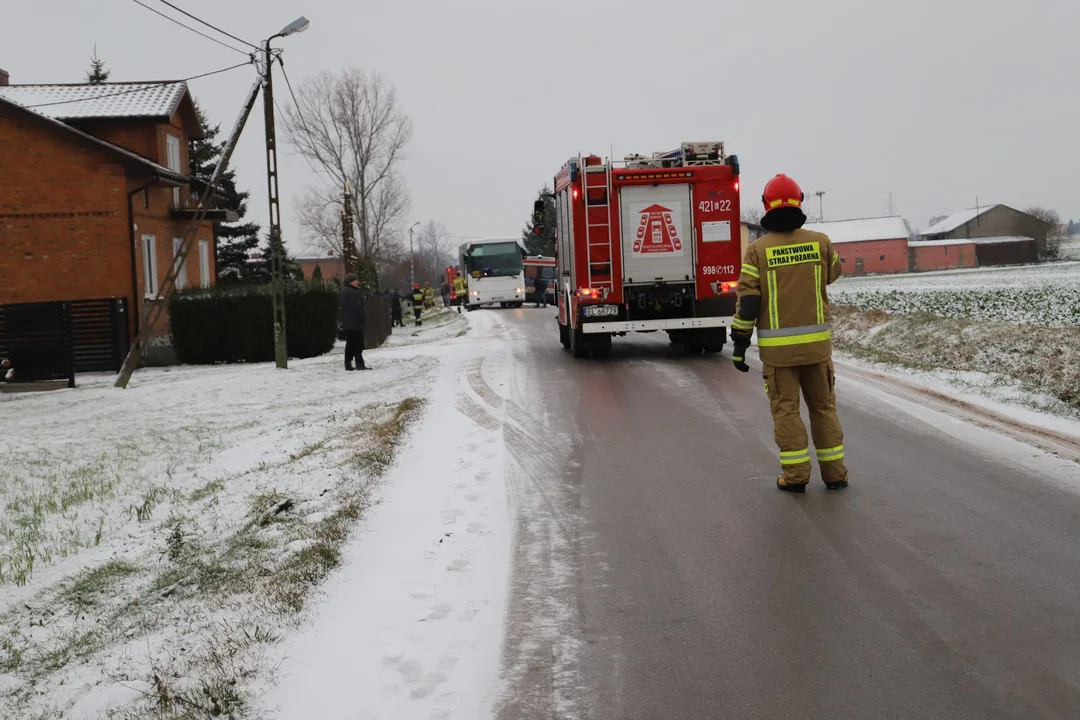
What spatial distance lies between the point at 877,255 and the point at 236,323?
303 ft

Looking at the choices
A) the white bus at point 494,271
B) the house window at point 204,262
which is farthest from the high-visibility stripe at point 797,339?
the white bus at point 494,271

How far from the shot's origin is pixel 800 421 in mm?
7250

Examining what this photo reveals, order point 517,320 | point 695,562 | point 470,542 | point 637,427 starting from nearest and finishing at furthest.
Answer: point 695,562 → point 470,542 → point 637,427 → point 517,320

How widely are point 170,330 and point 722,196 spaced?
1433cm

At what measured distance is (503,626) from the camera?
484 cm

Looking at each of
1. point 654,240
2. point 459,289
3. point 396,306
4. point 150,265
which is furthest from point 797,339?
point 459,289

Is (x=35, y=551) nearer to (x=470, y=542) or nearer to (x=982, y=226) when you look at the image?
(x=470, y=542)

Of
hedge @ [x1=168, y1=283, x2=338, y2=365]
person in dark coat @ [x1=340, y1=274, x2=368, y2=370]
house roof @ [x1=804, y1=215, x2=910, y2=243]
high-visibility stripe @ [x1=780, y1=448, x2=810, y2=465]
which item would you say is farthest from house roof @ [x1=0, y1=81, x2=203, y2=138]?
house roof @ [x1=804, y1=215, x2=910, y2=243]

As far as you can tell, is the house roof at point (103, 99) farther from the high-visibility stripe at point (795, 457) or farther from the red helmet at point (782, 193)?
the high-visibility stripe at point (795, 457)

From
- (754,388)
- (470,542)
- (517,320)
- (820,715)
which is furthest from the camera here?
(517,320)

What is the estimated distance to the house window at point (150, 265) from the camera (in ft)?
97.1

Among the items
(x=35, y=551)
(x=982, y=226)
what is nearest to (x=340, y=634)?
(x=35, y=551)

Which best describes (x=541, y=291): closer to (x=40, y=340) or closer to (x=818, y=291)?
(x=40, y=340)

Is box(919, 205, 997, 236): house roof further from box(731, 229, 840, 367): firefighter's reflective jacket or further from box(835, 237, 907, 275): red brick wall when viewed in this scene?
box(731, 229, 840, 367): firefighter's reflective jacket
